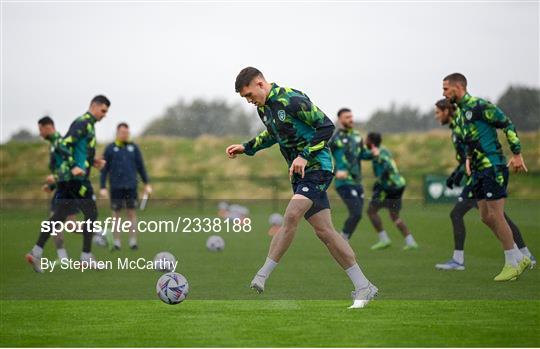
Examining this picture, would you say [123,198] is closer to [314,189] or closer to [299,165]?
[314,189]

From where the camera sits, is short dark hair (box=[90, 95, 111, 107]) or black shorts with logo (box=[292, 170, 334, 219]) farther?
short dark hair (box=[90, 95, 111, 107])

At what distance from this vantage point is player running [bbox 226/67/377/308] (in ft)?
29.4

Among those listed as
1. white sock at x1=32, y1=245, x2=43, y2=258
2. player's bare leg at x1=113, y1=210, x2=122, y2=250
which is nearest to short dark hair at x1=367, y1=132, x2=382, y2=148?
player's bare leg at x1=113, y1=210, x2=122, y2=250

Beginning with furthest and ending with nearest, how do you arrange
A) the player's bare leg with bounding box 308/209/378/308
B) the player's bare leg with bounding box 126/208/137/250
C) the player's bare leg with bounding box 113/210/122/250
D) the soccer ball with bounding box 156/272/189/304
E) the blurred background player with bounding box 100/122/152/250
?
1. the blurred background player with bounding box 100/122/152/250
2. the player's bare leg with bounding box 126/208/137/250
3. the player's bare leg with bounding box 113/210/122/250
4. the soccer ball with bounding box 156/272/189/304
5. the player's bare leg with bounding box 308/209/378/308

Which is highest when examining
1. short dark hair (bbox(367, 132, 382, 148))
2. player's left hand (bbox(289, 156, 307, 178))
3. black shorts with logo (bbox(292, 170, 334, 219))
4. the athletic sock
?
short dark hair (bbox(367, 132, 382, 148))

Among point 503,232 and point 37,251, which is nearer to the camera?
point 503,232

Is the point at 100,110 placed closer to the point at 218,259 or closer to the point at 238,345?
the point at 218,259

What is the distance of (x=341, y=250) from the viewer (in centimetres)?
904

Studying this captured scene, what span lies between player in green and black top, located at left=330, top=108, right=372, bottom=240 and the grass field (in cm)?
95

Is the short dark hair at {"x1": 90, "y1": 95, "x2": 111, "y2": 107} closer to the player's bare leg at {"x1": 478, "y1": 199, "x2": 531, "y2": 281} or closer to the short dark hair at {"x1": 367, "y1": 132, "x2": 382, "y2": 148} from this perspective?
the player's bare leg at {"x1": 478, "y1": 199, "x2": 531, "y2": 281}

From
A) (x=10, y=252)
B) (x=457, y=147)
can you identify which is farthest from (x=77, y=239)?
(x=457, y=147)

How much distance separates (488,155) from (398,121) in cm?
4075

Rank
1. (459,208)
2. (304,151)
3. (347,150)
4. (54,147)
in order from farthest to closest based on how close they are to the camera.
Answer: (347,150), (54,147), (459,208), (304,151)

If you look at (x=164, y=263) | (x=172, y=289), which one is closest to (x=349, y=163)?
(x=164, y=263)
